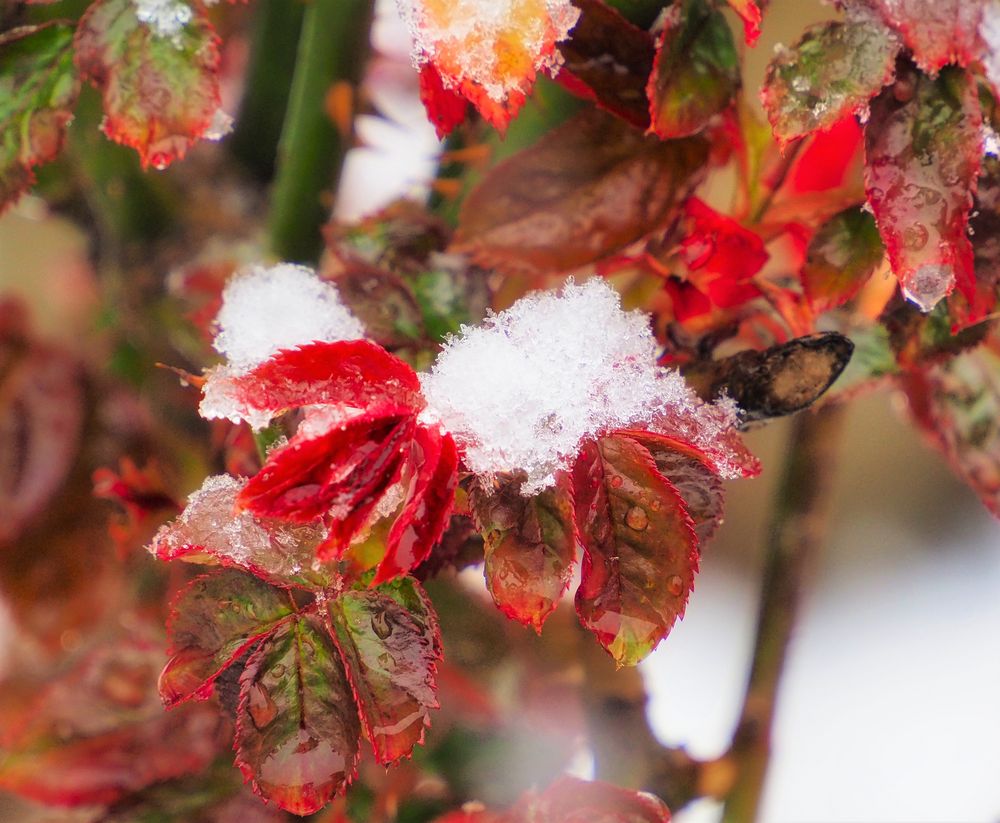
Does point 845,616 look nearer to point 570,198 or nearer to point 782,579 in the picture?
point 782,579

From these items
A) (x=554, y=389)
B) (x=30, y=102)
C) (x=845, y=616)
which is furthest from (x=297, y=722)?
(x=845, y=616)

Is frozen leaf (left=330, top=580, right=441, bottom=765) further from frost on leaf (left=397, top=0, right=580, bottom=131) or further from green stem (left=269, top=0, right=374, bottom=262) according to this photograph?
green stem (left=269, top=0, right=374, bottom=262)

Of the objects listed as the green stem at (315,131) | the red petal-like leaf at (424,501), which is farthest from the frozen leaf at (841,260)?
the green stem at (315,131)

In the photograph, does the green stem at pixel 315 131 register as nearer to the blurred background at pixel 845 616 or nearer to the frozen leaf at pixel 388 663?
the blurred background at pixel 845 616

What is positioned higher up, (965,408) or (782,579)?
(965,408)

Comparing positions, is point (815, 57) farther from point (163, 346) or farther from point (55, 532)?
point (55, 532)

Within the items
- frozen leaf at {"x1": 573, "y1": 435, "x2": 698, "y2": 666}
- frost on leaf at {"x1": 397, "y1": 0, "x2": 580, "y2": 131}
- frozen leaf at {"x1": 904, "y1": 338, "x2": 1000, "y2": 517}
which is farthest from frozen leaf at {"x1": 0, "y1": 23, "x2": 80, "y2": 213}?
frozen leaf at {"x1": 904, "y1": 338, "x2": 1000, "y2": 517}

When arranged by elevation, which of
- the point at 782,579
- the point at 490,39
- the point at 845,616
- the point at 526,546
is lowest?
the point at 845,616
